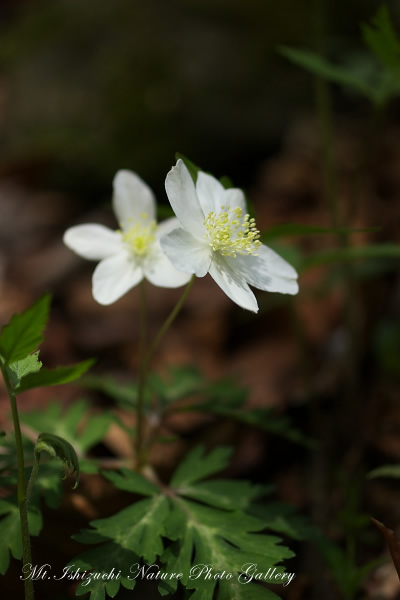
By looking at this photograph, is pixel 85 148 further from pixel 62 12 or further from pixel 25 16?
pixel 25 16

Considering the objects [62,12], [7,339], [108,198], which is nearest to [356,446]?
[7,339]

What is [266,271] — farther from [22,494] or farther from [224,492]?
[22,494]

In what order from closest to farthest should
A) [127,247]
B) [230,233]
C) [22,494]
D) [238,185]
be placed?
1. [22,494]
2. [230,233]
3. [127,247]
4. [238,185]

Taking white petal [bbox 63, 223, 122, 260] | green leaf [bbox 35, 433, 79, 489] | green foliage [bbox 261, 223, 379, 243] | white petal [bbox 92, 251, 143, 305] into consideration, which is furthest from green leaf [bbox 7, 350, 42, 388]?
green foliage [bbox 261, 223, 379, 243]

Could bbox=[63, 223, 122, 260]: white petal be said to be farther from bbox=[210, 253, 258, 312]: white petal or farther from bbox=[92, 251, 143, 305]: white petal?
bbox=[210, 253, 258, 312]: white petal

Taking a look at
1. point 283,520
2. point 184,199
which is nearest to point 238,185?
point 184,199

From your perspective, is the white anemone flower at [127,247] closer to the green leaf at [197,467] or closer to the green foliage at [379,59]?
the green leaf at [197,467]

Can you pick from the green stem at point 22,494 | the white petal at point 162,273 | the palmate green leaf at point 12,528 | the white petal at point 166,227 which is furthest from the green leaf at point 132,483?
the white petal at point 166,227
